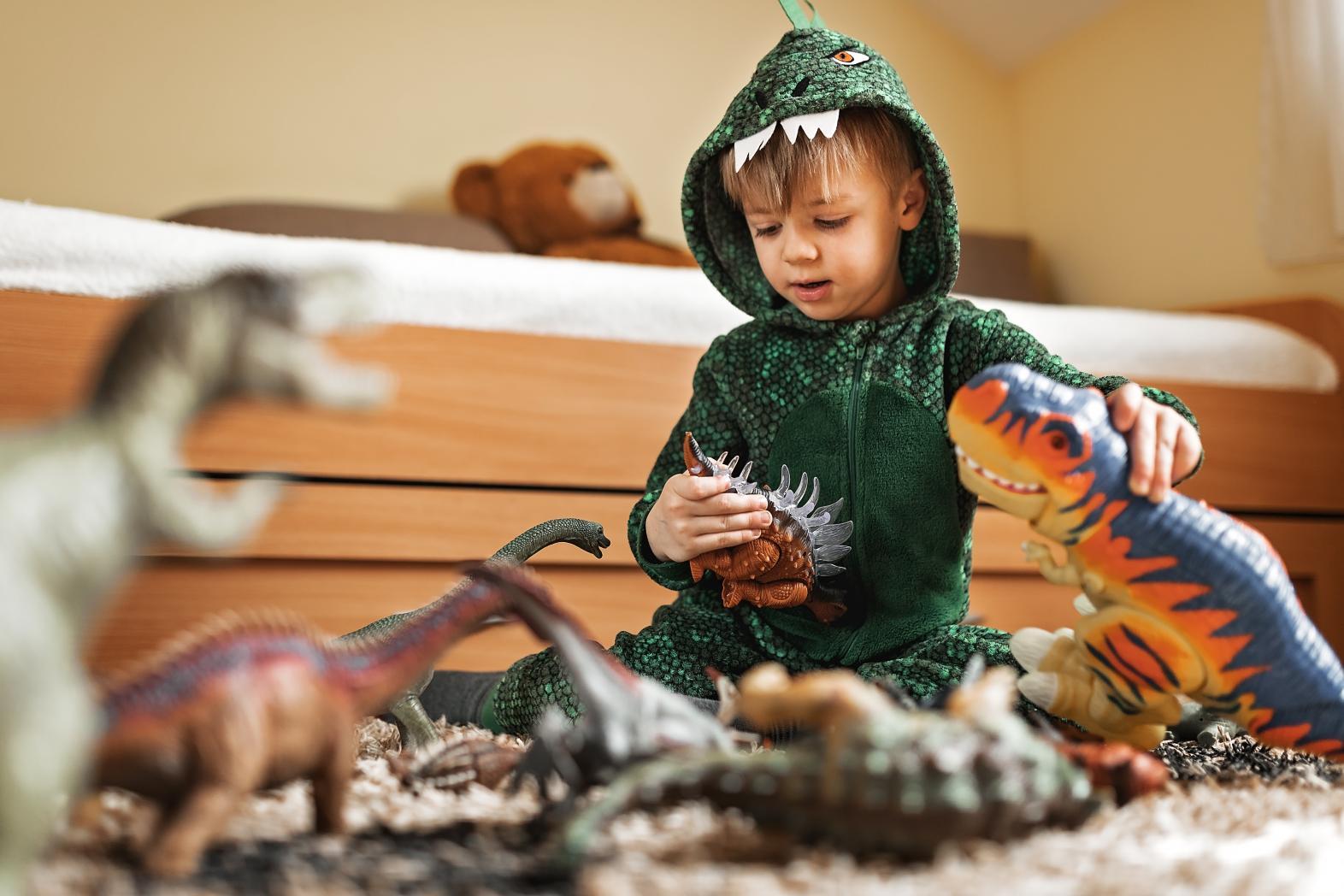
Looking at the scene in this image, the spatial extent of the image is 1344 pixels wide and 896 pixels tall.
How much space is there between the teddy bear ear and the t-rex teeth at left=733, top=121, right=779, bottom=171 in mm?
1180

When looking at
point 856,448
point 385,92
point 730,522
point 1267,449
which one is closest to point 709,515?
point 730,522

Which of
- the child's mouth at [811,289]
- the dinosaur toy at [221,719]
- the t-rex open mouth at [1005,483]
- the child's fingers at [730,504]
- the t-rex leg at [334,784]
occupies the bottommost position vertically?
the t-rex leg at [334,784]

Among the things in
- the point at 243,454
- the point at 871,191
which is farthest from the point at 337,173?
the point at 871,191

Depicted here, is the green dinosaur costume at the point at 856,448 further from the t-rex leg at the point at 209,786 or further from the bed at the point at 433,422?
the t-rex leg at the point at 209,786

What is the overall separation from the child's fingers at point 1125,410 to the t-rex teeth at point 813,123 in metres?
0.42

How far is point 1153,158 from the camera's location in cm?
218

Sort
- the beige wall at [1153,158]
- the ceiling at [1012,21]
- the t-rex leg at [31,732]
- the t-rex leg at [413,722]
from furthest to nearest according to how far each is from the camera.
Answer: the ceiling at [1012,21], the beige wall at [1153,158], the t-rex leg at [413,722], the t-rex leg at [31,732]

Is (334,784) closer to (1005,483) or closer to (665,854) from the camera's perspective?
(665,854)

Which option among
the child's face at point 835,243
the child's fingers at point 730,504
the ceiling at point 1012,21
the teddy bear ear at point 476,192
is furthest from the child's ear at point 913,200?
the ceiling at point 1012,21

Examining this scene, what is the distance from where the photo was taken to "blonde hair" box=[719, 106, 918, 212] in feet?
3.35

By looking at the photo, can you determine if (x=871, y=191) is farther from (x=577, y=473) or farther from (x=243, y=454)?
(x=243, y=454)

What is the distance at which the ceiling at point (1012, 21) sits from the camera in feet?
7.79

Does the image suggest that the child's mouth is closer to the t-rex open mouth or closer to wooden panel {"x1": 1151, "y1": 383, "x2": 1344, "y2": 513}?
the t-rex open mouth

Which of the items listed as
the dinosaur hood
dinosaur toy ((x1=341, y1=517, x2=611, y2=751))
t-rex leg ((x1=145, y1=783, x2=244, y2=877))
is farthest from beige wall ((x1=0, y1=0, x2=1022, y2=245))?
t-rex leg ((x1=145, y1=783, x2=244, y2=877))
